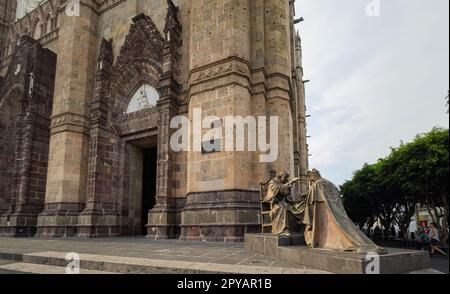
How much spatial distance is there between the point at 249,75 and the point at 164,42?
4.56 m

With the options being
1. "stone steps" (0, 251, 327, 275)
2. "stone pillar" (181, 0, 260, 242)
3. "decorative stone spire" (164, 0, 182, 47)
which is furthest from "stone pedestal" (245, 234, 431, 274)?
"decorative stone spire" (164, 0, 182, 47)

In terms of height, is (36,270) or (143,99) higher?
(143,99)

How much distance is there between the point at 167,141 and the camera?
11.8 meters

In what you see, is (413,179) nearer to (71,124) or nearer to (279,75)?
(279,75)

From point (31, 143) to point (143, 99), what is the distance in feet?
22.4

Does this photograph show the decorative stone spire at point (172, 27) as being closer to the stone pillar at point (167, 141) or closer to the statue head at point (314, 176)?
the stone pillar at point (167, 141)

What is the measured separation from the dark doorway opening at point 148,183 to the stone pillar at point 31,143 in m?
5.22

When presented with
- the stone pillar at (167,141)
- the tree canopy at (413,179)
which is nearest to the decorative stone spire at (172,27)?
the stone pillar at (167,141)

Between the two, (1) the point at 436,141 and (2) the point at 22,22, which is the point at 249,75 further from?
(2) the point at 22,22

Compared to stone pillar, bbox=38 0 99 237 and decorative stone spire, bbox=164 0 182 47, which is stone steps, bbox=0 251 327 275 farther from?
decorative stone spire, bbox=164 0 182 47

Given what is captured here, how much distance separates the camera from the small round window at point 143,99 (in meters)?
13.9

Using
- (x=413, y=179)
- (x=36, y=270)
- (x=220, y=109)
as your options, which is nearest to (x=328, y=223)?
(x=36, y=270)

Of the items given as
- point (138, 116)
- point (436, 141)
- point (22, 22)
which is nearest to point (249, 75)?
point (138, 116)
